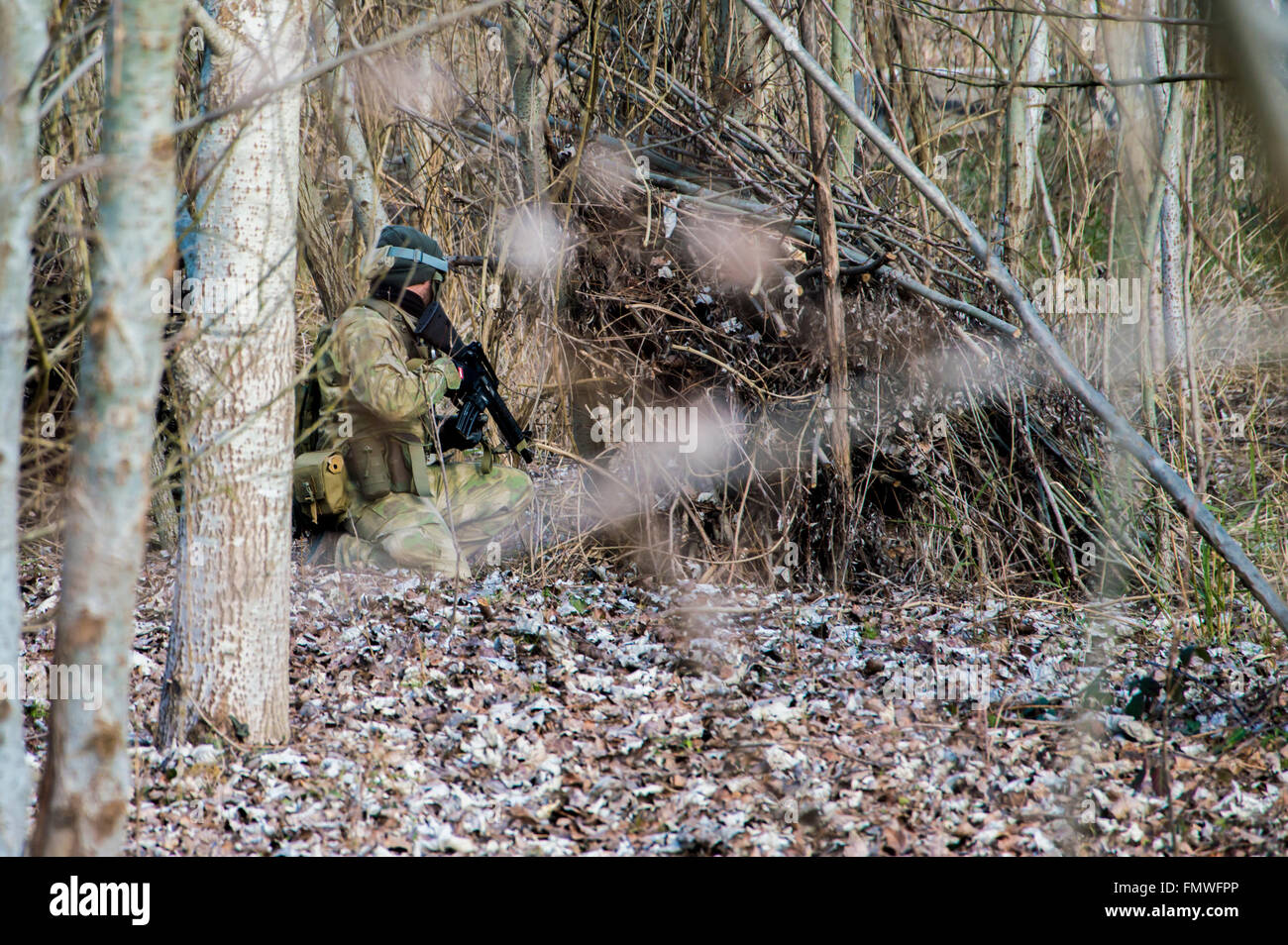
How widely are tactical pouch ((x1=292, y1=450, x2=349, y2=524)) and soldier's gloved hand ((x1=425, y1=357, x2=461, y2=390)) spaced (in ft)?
2.46

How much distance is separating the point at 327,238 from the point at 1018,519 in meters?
4.16

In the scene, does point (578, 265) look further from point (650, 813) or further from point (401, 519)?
point (650, 813)

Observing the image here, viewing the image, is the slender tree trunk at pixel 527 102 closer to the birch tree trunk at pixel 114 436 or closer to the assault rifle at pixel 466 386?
the assault rifle at pixel 466 386

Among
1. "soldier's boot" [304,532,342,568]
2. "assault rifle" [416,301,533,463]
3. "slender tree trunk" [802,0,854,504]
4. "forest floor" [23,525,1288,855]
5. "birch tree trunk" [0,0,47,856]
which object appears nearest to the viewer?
"birch tree trunk" [0,0,47,856]

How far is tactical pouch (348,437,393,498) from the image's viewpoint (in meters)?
5.62

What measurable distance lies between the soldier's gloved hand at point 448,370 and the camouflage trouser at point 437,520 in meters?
0.52

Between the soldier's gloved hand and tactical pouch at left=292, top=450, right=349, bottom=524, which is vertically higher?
the soldier's gloved hand

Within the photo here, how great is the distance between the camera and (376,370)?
5.14 meters

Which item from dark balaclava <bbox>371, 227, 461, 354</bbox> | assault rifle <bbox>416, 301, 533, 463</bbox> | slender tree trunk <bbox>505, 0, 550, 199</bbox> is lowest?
assault rifle <bbox>416, 301, 533, 463</bbox>

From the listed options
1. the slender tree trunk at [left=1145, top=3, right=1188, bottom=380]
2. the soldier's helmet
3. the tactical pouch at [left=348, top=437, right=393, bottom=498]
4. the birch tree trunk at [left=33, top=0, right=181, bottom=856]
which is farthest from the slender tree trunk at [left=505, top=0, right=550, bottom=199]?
the birch tree trunk at [left=33, top=0, right=181, bottom=856]

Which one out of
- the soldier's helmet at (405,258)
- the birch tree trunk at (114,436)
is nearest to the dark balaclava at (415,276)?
the soldier's helmet at (405,258)

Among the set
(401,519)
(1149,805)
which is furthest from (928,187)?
(401,519)

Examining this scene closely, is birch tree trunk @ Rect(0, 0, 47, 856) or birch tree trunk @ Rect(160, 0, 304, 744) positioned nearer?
birch tree trunk @ Rect(0, 0, 47, 856)

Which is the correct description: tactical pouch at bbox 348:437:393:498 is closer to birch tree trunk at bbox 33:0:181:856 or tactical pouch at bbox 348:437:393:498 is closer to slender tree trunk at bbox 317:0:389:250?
slender tree trunk at bbox 317:0:389:250
